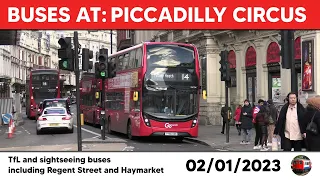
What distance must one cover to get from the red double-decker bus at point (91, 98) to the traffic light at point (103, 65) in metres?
7.29

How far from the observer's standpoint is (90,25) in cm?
571

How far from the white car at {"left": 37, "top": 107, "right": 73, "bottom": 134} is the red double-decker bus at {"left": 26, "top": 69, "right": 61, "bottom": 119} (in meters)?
5.27

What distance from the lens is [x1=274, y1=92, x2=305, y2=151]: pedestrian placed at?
313 inches

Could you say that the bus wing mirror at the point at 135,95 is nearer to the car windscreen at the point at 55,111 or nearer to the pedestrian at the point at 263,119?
the pedestrian at the point at 263,119

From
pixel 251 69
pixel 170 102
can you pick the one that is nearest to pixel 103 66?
pixel 170 102

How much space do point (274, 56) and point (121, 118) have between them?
21.9ft

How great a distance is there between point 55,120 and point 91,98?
5164mm

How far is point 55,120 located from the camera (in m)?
25.0

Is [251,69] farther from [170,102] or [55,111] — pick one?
[55,111]

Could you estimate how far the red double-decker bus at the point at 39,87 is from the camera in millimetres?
31609

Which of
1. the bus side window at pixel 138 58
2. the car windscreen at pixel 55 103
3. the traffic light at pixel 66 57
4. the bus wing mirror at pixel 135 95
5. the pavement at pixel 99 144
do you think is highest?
the bus side window at pixel 138 58

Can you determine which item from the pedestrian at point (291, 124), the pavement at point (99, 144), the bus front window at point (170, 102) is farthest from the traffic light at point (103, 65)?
the pedestrian at point (291, 124)

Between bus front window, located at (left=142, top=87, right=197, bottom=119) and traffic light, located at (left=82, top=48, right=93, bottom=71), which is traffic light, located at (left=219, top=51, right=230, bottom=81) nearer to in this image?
bus front window, located at (left=142, top=87, right=197, bottom=119)

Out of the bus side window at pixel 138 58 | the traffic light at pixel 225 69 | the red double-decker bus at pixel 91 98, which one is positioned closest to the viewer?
the bus side window at pixel 138 58
